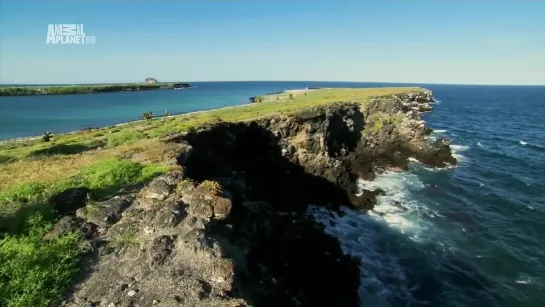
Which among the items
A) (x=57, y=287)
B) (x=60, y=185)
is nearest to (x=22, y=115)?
(x=60, y=185)

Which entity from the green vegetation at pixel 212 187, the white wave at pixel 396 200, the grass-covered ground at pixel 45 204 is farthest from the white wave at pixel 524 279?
the grass-covered ground at pixel 45 204

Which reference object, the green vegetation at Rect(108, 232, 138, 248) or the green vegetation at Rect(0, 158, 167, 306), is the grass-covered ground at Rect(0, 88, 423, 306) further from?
A: the green vegetation at Rect(108, 232, 138, 248)

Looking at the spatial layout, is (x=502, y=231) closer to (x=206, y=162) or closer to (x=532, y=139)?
(x=206, y=162)

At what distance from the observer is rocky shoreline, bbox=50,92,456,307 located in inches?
496

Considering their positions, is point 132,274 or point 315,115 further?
point 315,115

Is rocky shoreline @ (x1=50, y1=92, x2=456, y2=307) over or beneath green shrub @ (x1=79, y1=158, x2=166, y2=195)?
beneath

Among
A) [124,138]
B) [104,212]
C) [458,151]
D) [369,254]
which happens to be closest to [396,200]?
[369,254]

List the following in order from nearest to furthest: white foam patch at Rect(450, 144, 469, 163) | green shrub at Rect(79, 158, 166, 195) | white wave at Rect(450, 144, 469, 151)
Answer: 1. green shrub at Rect(79, 158, 166, 195)
2. white foam patch at Rect(450, 144, 469, 163)
3. white wave at Rect(450, 144, 469, 151)

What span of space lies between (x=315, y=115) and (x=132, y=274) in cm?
3910

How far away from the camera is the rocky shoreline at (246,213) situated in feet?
41.3

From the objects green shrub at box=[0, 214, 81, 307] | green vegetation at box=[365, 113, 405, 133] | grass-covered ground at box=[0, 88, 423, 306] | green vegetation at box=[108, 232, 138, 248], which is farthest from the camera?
green vegetation at box=[365, 113, 405, 133]

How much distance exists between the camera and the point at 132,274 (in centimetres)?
1261

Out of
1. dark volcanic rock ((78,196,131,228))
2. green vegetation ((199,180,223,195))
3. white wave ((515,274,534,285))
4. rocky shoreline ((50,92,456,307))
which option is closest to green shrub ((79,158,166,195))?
rocky shoreline ((50,92,456,307))

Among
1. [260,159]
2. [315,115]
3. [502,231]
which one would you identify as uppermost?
[315,115]
